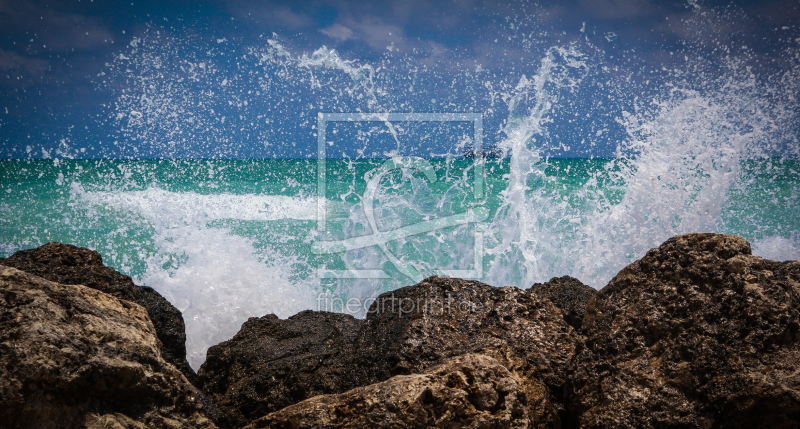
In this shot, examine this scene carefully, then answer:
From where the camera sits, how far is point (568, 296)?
3.37 metres

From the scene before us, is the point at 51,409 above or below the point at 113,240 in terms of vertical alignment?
below

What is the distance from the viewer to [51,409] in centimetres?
171

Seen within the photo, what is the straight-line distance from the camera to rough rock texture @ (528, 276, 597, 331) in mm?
3066

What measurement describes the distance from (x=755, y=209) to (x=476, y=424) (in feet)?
46.4

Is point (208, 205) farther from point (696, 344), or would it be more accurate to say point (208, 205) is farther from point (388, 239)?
point (696, 344)

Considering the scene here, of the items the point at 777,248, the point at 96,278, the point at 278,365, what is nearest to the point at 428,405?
the point at 278,365

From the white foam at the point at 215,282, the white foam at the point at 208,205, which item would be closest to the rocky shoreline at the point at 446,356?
the white foam at the point at 215,282

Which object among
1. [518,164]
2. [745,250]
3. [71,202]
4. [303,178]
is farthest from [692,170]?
[303,178]

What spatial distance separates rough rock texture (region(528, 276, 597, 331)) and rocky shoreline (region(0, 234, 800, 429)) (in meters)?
0.04

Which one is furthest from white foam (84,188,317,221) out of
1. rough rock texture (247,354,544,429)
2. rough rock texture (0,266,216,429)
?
rough rock texture (247,354,544,429)

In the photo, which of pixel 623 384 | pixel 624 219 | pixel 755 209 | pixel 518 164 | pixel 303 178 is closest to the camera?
pixel 623 384

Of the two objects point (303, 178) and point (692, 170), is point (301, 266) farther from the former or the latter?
point (303, 178)

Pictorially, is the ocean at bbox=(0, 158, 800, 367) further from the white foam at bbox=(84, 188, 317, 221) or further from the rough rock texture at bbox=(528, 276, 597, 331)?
the rough rock texture at bbox=(528, 276, 597, 331)

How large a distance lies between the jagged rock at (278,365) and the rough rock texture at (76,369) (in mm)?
533
